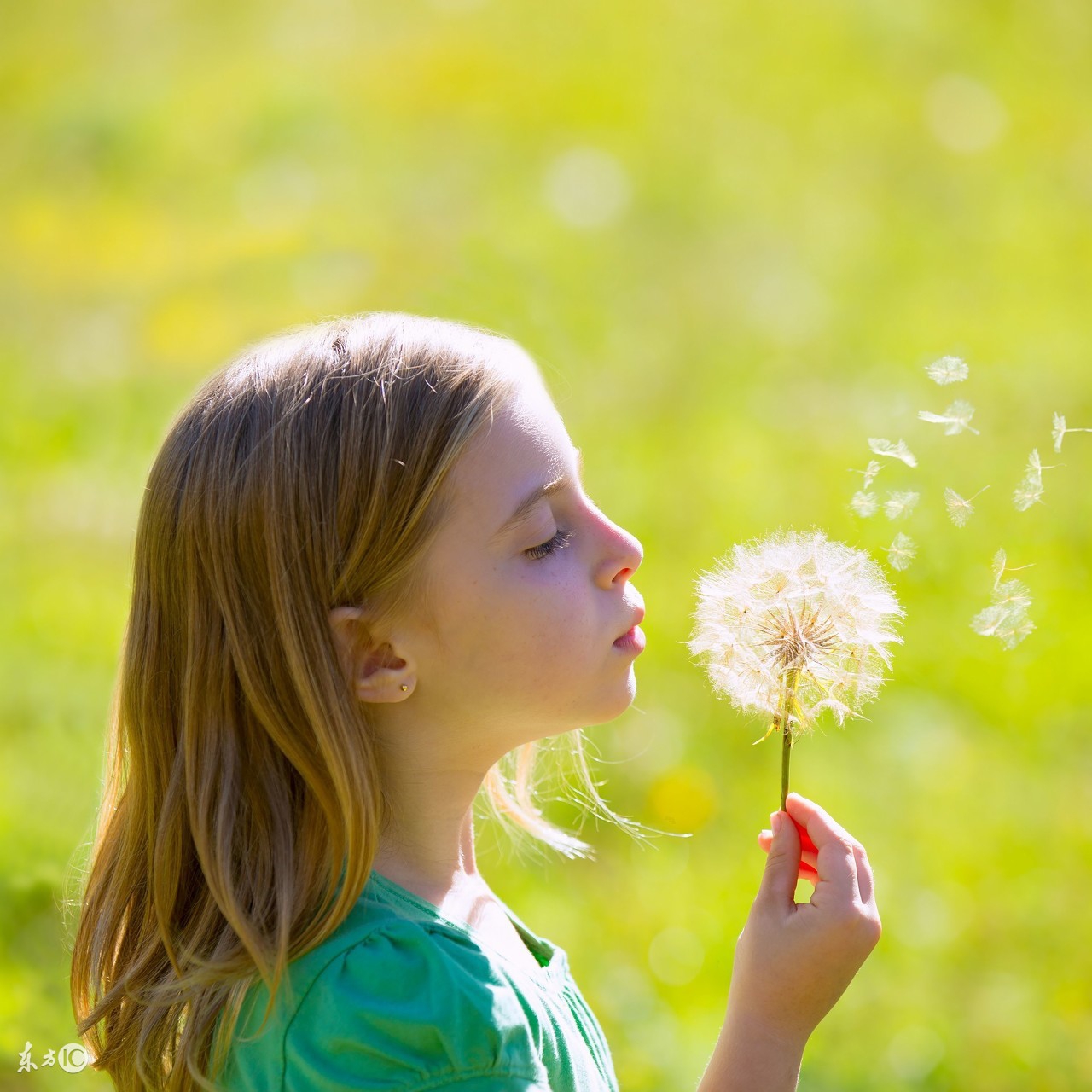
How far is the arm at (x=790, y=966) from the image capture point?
62.7 inches

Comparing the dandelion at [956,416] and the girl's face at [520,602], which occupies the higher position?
the dandelion at [956,416]

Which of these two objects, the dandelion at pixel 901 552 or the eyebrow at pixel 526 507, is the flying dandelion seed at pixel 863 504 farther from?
the eyebrow at pixel 526 507

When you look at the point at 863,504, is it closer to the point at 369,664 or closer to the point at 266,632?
the point at 369,664

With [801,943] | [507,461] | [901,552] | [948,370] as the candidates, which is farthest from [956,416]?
[801,943]

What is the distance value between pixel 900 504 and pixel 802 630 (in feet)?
0.72

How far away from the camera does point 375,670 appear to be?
164 centimetres

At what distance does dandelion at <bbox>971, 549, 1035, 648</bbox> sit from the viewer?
62.8 inches

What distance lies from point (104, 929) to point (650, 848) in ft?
6.00

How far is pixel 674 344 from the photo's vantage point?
4.89 meters

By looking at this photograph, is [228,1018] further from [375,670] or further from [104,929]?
[375,670]

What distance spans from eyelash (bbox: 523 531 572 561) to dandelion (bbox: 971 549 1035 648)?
0.55 metres

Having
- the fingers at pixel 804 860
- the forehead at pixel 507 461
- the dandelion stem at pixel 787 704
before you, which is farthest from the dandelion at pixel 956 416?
the fingers at pixel 804 860

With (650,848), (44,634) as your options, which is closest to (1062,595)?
(650,848)

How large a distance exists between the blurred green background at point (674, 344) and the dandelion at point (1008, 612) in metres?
0.23
